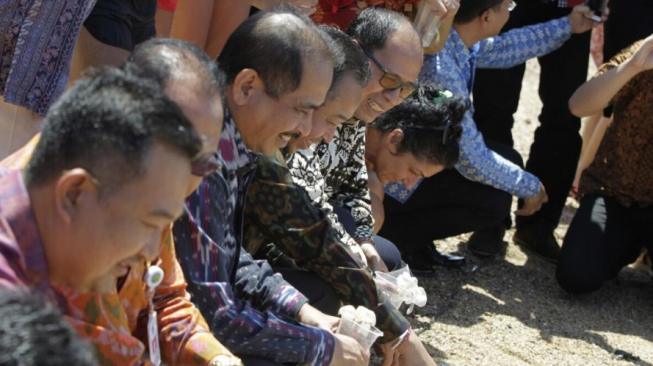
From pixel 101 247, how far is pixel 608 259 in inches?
128

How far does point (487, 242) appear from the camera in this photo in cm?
487

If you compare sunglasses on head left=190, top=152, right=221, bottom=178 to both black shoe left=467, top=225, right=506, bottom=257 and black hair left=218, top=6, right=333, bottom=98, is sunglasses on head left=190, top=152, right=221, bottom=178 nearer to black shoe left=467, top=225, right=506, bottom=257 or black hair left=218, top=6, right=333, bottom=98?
black hair left=218, top=6, right=333, bottom=98

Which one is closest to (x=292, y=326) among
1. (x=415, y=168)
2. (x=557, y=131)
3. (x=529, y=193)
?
(x=415, y=168)

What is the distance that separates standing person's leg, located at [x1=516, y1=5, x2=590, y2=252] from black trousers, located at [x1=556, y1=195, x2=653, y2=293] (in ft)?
1.04

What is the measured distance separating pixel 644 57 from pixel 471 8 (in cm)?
73

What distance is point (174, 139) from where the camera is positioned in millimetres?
1882

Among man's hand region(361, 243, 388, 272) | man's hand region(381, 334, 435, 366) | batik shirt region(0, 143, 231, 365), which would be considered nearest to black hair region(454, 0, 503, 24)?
man's hand region(361, 243, 388, 272)

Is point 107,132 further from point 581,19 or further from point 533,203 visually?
point 581,19

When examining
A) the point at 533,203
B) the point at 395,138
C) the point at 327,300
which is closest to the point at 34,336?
the point at 327,300

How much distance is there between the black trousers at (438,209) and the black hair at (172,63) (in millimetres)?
2140

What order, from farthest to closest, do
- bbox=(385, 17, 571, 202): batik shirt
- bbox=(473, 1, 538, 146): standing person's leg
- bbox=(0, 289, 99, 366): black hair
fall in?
bbox=(473, 1, 538, 146): standing person's leg < bbox=(385, 17, 571, 202): batik shirt < bbox=(0, 289, 99, 366): black hair

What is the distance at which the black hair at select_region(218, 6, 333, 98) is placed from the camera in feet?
9.05

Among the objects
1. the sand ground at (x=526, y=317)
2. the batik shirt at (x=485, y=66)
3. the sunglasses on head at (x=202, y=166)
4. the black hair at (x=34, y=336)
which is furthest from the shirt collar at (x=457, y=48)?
the black hair at (x=34, y=336)

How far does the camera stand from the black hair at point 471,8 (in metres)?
4.36
